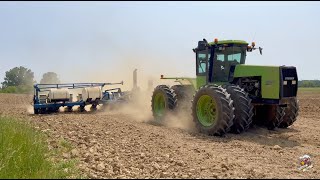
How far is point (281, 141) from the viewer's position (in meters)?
8.52

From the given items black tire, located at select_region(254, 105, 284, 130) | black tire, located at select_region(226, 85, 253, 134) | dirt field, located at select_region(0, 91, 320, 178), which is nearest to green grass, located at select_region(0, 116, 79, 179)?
dirt field, located at select_region(0, 91, 320, 178)

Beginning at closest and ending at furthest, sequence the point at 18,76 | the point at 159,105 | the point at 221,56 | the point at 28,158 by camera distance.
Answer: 1. the point at 28,158
2. the point at 221,56
3. the point at 159,105
4. the point at 18,76

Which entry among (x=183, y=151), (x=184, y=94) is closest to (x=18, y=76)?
(x=184, y=94)

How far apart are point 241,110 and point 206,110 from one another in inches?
51.0

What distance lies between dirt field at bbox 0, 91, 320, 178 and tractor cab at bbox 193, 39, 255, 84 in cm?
175

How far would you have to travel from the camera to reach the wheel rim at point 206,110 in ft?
31.8

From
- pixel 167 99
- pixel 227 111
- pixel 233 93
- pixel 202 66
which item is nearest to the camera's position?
pixel 227 111

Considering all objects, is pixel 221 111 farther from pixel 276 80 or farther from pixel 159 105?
pixel 159 105

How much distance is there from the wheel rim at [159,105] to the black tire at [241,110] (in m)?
3.65

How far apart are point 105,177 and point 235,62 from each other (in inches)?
255

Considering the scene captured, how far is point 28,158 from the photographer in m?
6.23

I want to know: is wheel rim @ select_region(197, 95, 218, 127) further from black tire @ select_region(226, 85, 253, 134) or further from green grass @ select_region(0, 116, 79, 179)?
green grass @ select_region(0, 116, 79, 179)

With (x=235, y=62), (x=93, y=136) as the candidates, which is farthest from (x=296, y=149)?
(x=93, y=136)

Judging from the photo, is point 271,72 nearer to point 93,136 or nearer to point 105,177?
point 93,136
